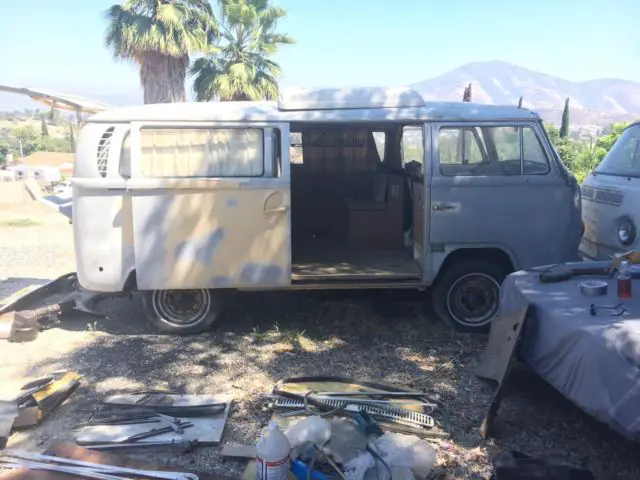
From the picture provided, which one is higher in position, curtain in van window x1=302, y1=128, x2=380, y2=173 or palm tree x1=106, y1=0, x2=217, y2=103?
palm tree x1=106, y1=0, x2=217, y2=103

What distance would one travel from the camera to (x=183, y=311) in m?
6.25

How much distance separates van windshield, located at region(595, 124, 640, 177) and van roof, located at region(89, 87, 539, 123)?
113 centimetres

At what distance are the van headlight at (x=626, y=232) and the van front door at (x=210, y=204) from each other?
3.26 m

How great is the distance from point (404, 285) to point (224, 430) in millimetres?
2594

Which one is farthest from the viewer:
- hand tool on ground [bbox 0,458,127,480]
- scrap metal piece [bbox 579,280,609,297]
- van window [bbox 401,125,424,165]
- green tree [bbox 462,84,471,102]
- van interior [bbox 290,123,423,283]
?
green tree [bbox 462,84,471,102]

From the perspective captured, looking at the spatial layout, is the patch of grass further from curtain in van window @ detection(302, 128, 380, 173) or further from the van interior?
curtain in van window @ detection(302, 128, 380, 173)

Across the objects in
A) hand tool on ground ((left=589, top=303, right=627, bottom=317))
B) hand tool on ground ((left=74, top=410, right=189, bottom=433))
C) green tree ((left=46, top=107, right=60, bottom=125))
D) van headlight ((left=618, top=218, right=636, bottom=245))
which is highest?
green tree ((left=46, top=107, right=60, bottom=125))

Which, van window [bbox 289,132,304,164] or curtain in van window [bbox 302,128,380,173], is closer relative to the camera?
van window [bbox 289,132,304,164]

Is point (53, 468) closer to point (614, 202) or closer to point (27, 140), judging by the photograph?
point (614, 202)

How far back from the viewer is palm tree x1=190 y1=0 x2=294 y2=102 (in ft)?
56.0

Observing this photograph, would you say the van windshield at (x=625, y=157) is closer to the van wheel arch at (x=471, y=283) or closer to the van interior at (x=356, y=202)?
the van wheel arch at (x=471, y=283)

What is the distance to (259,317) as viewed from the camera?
674 cm

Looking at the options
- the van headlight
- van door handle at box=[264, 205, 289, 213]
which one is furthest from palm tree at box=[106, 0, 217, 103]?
the van headlight

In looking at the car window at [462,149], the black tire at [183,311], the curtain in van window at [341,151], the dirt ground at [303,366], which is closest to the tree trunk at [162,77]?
the curtain in van window at [341,151]
